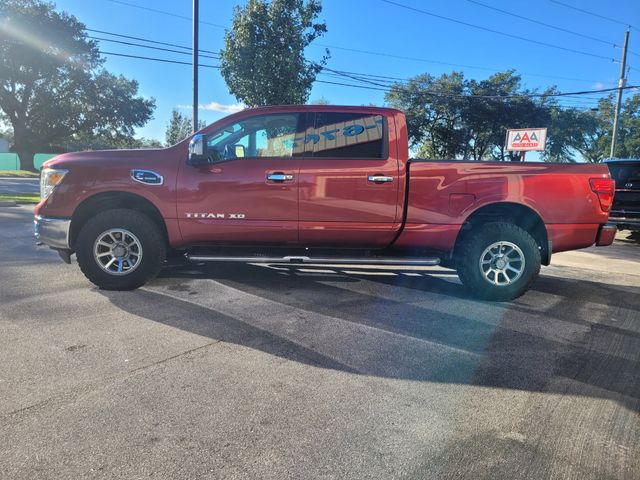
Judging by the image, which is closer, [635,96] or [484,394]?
[484,394]

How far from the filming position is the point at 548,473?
90.8 inches

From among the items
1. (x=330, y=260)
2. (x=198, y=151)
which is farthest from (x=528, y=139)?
(x=198, y=151)

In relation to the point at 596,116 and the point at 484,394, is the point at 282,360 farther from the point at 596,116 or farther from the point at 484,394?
the point at 596,116

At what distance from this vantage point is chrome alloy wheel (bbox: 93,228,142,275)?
509 centimetres

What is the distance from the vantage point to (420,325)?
446 centimetres

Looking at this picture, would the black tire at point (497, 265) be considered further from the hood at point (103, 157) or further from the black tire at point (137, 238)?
the hood at point (103, 157)

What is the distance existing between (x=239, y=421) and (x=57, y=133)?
170 feet

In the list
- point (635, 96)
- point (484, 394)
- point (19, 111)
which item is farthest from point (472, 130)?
point (19, 111)

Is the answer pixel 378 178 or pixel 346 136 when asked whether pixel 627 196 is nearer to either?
pixel 378 178

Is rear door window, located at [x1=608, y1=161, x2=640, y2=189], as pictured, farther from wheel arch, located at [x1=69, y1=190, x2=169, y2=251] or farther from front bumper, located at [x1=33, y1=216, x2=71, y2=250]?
front bumper, located at [x1=33, y1=216, x2=71, y2=250]

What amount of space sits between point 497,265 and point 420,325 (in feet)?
4.72

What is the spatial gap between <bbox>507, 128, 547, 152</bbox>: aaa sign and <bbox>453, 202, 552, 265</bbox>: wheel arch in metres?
14.5

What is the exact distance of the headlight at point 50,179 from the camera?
504 cm

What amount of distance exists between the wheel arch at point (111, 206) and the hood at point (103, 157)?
352mm
